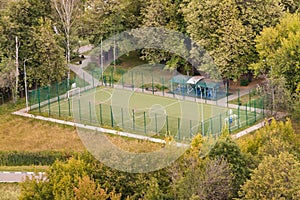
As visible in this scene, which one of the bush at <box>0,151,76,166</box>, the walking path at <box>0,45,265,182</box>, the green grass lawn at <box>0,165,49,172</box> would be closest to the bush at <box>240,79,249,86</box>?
the walking path at <box>0,45,265,182</box>

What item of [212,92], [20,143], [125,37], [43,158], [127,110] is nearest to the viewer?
[43,158]

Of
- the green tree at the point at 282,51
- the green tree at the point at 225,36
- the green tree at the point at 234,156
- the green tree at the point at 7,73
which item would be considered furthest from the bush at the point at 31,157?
the green tree at the point at 225,36

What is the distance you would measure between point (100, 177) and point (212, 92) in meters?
23.6

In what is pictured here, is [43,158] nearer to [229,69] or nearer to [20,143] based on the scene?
[20,143]

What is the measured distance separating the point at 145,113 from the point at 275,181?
Result: 22.3m

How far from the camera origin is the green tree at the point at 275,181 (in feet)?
98.6

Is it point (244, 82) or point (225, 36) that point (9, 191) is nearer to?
point (225, 36)

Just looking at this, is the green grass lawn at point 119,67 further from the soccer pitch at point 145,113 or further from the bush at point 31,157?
the bush at point 31,157

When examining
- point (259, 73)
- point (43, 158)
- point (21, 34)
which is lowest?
point (43, 158)

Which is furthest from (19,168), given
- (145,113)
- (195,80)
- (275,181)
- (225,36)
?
(225,36)

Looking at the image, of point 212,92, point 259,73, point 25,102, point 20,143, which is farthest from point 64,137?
point 259,73

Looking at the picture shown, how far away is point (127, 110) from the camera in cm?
5200

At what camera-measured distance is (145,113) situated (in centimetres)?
5147

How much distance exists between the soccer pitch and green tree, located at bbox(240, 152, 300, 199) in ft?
48.5
